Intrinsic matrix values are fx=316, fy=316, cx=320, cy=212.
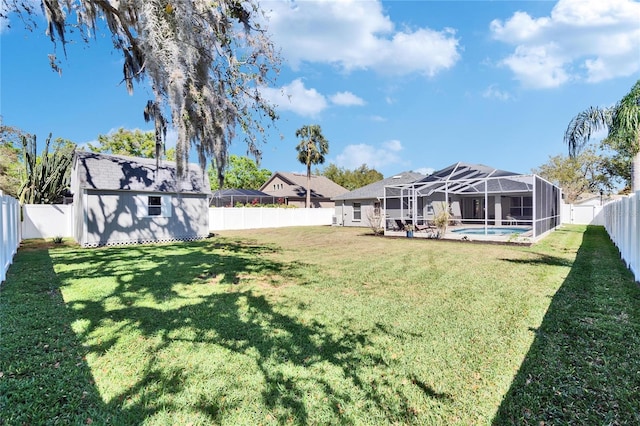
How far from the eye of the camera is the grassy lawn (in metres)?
2.42

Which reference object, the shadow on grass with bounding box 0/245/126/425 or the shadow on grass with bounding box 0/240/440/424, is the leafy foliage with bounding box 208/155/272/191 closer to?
the shadow on grass with bounding box 0/240/440/424

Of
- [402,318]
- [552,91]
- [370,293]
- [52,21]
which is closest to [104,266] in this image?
[52,21]

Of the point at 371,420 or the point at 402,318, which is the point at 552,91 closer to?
the point at 402,318

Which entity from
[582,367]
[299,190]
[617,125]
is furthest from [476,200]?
[582,367]

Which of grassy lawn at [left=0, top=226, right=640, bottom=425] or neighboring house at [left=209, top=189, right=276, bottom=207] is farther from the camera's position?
neighboring house at [left=209, top=189, right=276, bottom=207]

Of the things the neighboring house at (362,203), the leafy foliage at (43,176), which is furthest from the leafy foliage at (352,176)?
the leafy foliage at (43,176)

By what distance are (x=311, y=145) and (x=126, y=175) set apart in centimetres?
1742

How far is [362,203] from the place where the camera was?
24531mm

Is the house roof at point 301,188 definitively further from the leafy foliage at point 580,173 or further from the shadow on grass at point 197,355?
the shadow on grass at point 197,355

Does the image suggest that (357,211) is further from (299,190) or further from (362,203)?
(299,190)

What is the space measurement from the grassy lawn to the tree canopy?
3.57 meters

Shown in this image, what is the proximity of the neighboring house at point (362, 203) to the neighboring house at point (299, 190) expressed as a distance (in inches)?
256

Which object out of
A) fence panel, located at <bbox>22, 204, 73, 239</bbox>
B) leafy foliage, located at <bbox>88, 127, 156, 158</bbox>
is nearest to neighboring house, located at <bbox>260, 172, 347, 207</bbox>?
leafy foliage, located at <bbox>88, 127, 156, 158</bbox>

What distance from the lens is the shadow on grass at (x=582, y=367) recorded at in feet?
7.67
